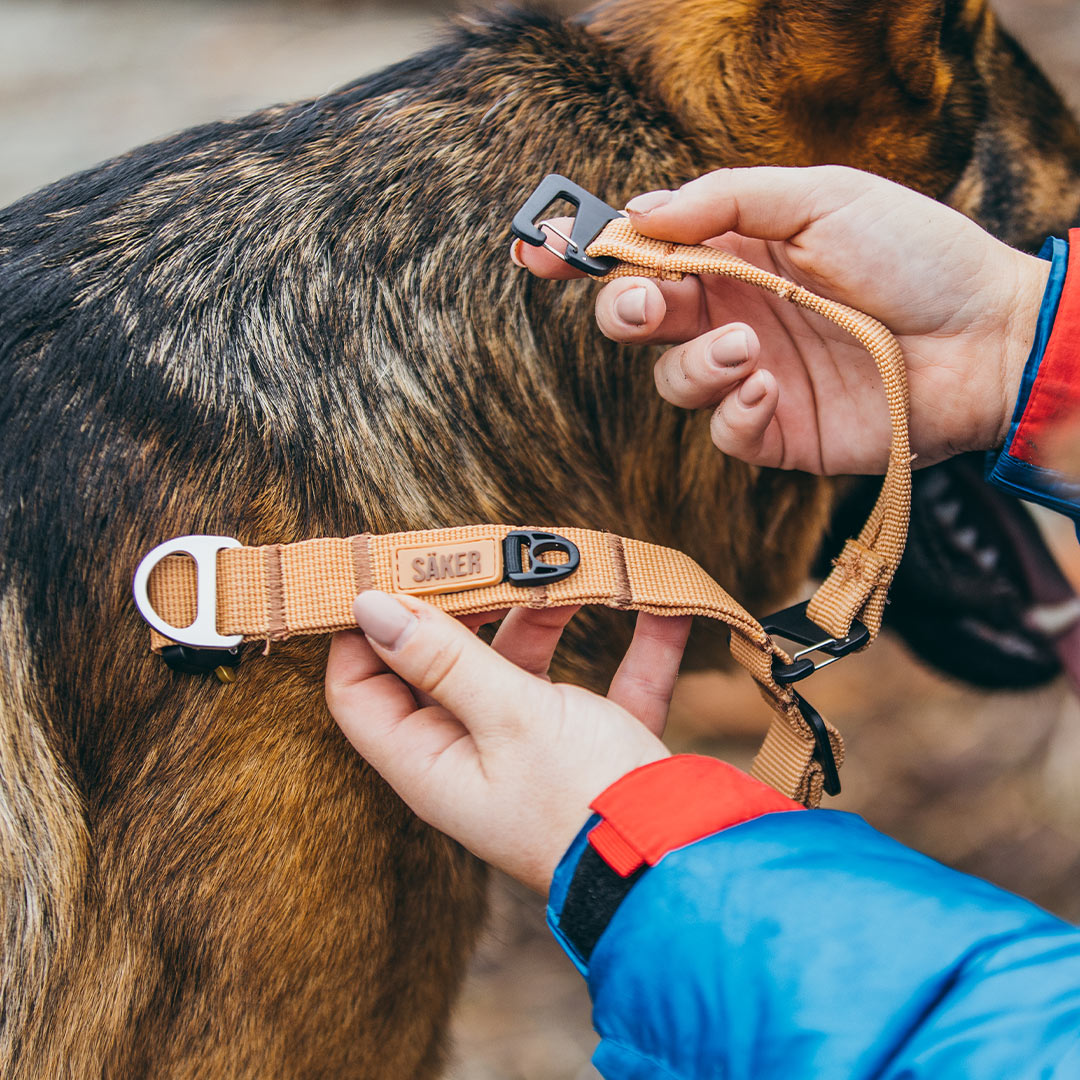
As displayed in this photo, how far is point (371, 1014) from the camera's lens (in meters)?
1.12

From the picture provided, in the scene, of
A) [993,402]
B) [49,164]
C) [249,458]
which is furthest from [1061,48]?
[49,164]

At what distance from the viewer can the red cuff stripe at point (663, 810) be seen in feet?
2.74

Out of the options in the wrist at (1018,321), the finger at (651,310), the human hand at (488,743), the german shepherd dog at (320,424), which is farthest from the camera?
the wrist at (1018,321)

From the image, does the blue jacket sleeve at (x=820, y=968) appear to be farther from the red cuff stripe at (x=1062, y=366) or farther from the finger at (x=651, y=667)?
the red cuff stripe at (x=1062, y=366)

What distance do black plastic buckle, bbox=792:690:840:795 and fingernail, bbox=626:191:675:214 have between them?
65 centimetres

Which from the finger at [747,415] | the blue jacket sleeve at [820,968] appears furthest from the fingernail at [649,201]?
the blue jacket sleeve at [820,968]

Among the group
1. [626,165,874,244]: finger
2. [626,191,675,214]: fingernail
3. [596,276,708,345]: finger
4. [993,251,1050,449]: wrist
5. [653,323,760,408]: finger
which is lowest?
[993,251,1050,449]: wrist

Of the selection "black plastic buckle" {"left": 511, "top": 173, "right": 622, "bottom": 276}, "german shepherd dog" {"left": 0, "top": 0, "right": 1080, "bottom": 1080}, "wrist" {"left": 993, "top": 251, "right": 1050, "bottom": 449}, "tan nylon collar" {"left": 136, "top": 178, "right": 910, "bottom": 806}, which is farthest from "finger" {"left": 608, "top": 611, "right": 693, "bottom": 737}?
"wrist" {"left": 993, "top": 251, "right": 1050, "bottom": 449}

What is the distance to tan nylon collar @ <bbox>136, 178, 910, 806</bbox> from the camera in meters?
0.95

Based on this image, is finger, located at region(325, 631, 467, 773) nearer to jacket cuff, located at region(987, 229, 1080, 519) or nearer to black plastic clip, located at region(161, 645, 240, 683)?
black plastic clip, located at region(161, 645, 240, 683)

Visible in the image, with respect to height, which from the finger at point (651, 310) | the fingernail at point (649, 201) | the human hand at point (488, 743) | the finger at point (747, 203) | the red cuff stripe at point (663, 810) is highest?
the fingernail at point (649, 201)

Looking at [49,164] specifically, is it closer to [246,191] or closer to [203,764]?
[246,191]

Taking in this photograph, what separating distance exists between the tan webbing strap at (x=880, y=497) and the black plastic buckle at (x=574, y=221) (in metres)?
0.01

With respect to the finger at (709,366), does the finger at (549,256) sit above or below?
above
